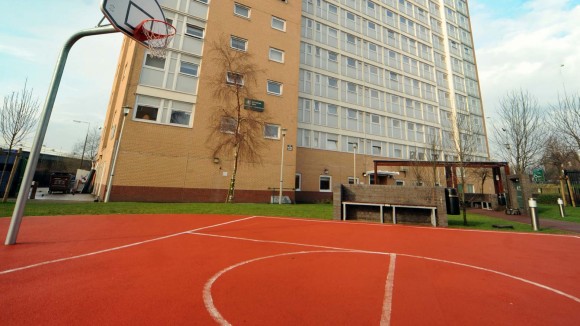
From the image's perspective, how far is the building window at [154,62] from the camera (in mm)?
18297

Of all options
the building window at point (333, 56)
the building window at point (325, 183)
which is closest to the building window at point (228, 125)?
the building window at point (325, 183)

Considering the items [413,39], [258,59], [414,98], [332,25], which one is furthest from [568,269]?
[413,39]

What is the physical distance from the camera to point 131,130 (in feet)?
55.6

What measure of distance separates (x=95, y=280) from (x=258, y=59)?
22169 mm

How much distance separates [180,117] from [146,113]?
2.28 metres

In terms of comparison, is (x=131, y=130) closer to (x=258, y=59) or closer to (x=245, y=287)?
(x=258, y=59)

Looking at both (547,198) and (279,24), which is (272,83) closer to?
(279,24)

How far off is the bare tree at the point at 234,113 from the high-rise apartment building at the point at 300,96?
555 mm

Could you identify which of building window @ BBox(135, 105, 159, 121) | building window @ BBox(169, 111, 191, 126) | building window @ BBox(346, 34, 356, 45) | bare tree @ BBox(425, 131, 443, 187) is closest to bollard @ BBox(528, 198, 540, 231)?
bare tree @ BBox(425, 131, 443, 187)

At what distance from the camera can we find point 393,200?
10.9 metres

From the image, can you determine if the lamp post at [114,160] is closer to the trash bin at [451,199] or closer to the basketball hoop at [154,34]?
the basketball hoop at [154,34]

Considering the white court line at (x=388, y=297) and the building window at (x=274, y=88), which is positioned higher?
the building window at (x=274, y=88)

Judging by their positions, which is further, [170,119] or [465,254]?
[170,119]

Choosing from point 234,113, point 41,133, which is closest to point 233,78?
point 234,113
